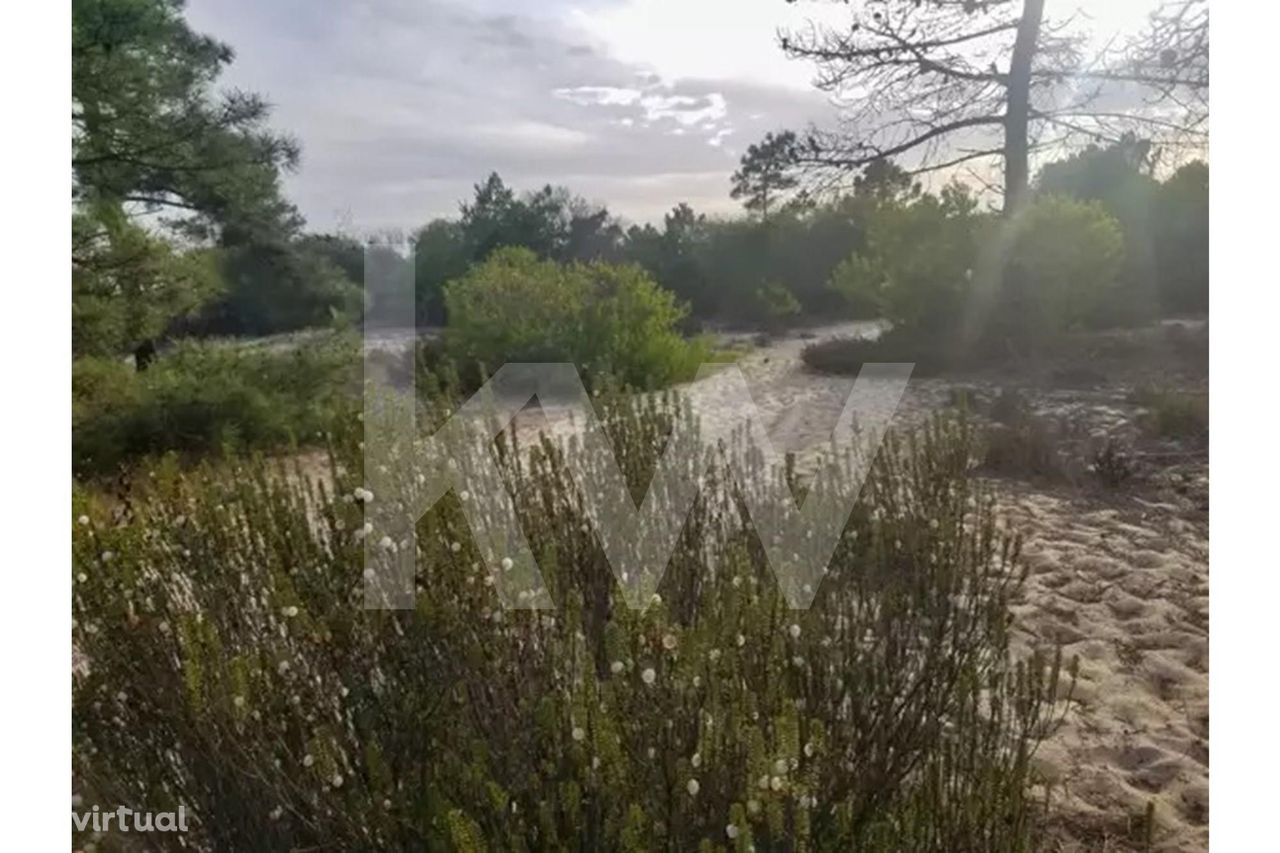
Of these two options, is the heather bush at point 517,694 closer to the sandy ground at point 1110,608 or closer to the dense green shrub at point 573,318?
the sandy ground at point 1110,608

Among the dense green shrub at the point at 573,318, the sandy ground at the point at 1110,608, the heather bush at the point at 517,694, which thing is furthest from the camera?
the dense green shrub at the point at 573,318

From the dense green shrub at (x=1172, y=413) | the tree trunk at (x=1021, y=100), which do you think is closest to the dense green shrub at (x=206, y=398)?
the tree trunk at (x=1021, y=100)

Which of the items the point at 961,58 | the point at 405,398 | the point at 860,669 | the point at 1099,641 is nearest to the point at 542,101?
the point at 405,398

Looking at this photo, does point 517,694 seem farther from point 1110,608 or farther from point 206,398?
point 206,398

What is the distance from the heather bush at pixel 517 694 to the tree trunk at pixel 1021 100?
56.9 inches

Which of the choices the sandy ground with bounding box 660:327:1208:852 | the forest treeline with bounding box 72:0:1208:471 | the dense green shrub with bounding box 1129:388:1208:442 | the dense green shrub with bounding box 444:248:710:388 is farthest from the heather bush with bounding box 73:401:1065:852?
the dense green shrub with bounding box 1129:388:1208:442

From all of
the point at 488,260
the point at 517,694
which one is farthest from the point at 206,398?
the point at 517,694

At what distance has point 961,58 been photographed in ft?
9.50

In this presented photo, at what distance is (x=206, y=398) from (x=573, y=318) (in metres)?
1.47

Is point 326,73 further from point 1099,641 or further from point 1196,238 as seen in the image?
point 1099,641

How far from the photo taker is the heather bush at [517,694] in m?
1.25

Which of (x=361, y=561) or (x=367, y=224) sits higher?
(x=367, y=224)

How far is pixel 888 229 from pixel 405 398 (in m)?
1.75

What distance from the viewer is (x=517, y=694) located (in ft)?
4.91
